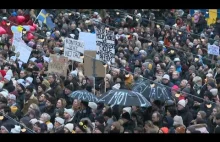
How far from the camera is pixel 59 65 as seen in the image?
47.2ft

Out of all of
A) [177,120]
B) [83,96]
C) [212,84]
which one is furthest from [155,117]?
[212,84]

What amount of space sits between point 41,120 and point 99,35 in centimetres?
381

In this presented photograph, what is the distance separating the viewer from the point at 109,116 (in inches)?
453

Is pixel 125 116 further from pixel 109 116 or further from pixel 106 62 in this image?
pixel 106 62

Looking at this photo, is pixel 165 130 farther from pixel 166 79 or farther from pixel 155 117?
pixel 166 79

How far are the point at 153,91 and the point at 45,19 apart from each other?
8.96 metres

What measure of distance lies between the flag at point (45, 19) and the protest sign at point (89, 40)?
551 cm

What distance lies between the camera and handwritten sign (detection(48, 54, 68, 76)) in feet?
47.2

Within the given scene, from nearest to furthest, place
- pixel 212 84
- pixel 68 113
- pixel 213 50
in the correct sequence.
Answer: pixel 68 113 → pixel 212 84 → pixel 213 50

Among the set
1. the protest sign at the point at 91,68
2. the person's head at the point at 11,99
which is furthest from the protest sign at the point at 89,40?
the person's head at the point at 11,99

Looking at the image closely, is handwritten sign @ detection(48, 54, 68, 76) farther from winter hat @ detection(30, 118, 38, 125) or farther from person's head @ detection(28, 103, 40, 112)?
winter hat @ detection(30, 118, 38, 125)

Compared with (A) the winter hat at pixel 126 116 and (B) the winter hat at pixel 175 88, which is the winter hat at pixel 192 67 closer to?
(B) the winter hat at pixel 175 88

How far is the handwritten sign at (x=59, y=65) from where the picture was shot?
47.2ft
